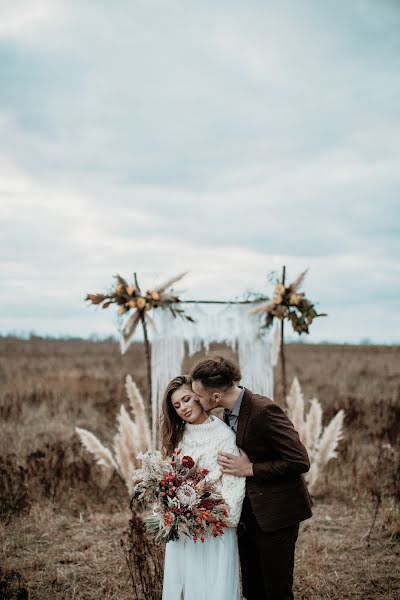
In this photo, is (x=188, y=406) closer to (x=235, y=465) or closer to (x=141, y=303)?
(x=235, y=465)

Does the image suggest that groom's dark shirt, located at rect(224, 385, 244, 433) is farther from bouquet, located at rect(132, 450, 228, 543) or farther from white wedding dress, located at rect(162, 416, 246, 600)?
bouquet, located at rect(132, 450, 228, 543)

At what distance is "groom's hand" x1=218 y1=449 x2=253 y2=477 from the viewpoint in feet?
10.9

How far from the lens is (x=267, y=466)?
10.8 ft

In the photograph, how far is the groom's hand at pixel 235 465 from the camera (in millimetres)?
3316

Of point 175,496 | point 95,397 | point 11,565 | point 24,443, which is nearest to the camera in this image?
point 175,496

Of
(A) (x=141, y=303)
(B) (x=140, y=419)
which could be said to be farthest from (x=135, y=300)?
(B) (x=140, y=419)

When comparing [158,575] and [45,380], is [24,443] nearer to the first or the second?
[158,575]

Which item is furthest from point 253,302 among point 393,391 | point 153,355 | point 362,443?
point 393,391

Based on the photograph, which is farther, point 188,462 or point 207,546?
point 207,546

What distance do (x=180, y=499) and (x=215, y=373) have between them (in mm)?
741

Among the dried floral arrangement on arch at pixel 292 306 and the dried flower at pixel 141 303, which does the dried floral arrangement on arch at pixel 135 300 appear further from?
the dried floral arrangement on arch at pixel 292 306

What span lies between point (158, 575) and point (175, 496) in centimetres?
140

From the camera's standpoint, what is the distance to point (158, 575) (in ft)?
13.8

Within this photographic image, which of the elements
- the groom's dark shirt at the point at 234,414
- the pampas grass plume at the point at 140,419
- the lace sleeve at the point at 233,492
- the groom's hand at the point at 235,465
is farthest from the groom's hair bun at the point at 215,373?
the pampas grass plume at the point at 140,419
